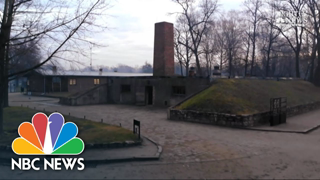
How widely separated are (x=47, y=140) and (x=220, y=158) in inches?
231

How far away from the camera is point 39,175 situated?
7930 millimetres

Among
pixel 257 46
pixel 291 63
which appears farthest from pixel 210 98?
pixel 291 63

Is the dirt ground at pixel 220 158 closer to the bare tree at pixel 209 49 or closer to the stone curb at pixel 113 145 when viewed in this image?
the stone curb at pixel 113 145

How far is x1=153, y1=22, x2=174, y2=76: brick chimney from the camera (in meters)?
29.6

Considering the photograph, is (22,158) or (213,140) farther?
(213,140)

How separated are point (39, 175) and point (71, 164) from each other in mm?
1046

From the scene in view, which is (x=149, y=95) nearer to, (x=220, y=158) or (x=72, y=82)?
(x=72, y=82)

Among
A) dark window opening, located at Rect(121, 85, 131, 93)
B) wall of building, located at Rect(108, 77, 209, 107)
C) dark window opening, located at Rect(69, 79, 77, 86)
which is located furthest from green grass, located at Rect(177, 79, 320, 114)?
dark window opening, located at Rect(69, 79, 77, 86)

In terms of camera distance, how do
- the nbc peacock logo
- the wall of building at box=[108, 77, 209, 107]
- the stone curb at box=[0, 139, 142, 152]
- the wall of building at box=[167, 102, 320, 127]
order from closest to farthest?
1. the nbc peacock logo
2. the stone curb at box=[0, 139, 142, 152]
3. the wall of building at box=[167, 102, 320, 127]
4. the wall of building at box=[108, 77, 209, 107]

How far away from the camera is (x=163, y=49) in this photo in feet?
96.8

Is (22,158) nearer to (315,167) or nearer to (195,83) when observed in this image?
(315,167)

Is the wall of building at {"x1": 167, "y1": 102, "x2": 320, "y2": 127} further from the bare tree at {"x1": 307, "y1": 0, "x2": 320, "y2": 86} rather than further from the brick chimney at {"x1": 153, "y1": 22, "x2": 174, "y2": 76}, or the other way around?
the bare tree at {"x1": 307, "y1": 0, "x2": 320, "y2": 86}

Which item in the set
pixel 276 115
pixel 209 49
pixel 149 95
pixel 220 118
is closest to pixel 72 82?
pixel 149 95

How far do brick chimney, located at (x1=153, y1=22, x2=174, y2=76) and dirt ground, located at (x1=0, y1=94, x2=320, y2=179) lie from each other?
15.1 meters
